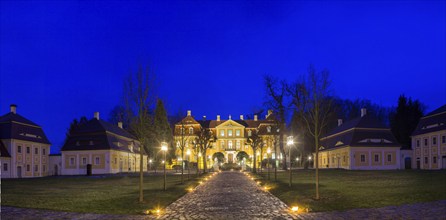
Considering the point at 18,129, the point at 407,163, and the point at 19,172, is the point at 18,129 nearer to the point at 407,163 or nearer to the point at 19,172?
the point at 19,172

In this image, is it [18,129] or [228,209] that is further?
[18,129]

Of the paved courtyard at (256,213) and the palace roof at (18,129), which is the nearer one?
the paved courtyard at (256,213)

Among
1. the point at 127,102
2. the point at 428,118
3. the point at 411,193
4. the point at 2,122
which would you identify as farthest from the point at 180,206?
the point at 428,118

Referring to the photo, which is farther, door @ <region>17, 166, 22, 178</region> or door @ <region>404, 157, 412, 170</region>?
door @ <region>404, 157, 412, 170</region>

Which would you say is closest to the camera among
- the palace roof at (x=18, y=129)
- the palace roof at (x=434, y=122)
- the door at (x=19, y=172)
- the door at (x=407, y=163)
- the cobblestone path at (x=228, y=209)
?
the cobblestone path at (x=228, y=209)

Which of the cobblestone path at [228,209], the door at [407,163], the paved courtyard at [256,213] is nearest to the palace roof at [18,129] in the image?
the cobblestone path at [228,209]

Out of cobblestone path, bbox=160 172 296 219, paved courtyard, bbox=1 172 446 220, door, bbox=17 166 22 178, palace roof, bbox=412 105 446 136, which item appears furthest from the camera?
palace roof, bbox=412 105 446 136

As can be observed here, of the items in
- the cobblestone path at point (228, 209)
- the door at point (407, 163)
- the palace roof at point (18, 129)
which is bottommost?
the door at point (407, 163)

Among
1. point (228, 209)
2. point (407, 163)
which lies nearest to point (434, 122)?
point (407, 163)

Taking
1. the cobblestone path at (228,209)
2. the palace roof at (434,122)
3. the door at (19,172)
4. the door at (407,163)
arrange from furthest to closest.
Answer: the door at (407,163)
the palace roof at (434,122)
the door at (19,172)
the cobblestone path at (228,209)

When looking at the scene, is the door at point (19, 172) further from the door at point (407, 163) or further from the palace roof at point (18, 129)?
the door at point (407, 163)

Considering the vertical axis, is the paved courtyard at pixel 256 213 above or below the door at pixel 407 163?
above

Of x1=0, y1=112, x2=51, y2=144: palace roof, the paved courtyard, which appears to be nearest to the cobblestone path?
the paved courtyard

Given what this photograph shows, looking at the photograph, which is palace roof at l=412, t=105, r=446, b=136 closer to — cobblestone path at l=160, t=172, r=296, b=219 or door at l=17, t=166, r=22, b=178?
cobblestone path at l=160, t=172, r=296, b=219
